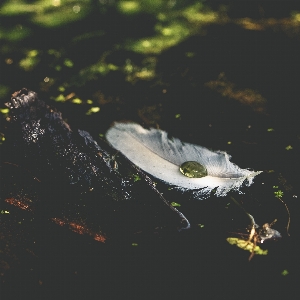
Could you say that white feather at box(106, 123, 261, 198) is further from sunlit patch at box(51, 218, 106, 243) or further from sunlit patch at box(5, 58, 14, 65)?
sunlit patch at box(5, 58, 14, 65)

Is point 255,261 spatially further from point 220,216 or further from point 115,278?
point 115,278

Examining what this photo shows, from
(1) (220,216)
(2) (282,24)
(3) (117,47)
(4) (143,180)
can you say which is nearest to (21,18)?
(3) (117,47)

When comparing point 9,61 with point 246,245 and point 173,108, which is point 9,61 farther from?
point 246,245

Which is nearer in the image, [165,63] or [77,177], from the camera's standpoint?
[77,177]

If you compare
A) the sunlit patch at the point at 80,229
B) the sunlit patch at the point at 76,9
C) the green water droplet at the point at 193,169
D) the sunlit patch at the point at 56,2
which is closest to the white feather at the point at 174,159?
the green water droplet at the point at 193,169

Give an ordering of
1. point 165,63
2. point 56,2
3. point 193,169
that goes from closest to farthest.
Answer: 1. point 193,169
2. point 165,63
3. point 56,2

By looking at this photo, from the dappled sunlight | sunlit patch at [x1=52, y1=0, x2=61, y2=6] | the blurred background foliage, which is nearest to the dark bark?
the blurred background foliage

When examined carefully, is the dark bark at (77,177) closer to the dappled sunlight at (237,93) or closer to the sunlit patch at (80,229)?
the sunlit patch at (80,229)

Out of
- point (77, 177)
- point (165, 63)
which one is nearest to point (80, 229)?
point (77, 177)
